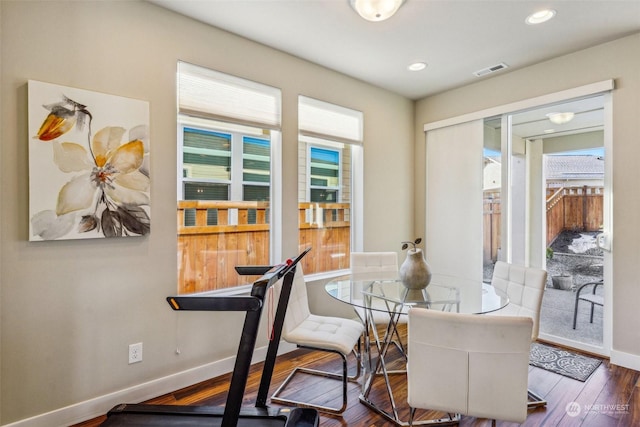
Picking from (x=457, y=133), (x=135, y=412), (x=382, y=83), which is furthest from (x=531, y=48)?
(x=135, y=412)

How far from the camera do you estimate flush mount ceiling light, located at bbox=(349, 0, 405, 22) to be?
82.5 inches

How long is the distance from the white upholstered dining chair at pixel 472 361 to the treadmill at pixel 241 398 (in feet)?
2.31

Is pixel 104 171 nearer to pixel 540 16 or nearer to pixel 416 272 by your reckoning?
pixel 416 272

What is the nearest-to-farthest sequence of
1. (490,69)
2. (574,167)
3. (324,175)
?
(574,167) < (490,69) < (324,175)

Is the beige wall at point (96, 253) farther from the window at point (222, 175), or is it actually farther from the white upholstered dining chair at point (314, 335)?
the white upholstered dining chair at point (314, 335)

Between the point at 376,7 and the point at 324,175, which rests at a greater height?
the point at 376,7

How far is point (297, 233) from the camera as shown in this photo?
3141 mm

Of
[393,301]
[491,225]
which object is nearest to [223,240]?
[393,301]

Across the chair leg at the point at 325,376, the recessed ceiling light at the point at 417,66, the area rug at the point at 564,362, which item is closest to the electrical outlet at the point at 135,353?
the chair leg at the point at 325,376

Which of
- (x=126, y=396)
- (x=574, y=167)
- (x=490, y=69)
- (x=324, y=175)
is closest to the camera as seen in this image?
(x=126, y=396)

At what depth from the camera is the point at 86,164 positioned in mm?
2033

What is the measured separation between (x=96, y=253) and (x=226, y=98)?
4.86ft

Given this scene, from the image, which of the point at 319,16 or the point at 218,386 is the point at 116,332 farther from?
the point at 319,16

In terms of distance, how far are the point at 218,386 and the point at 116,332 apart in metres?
0.83
